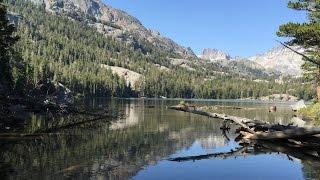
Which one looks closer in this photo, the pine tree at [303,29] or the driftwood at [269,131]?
the driftwood at [269,131]

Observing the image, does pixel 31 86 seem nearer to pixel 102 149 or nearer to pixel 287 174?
pixel 102 149

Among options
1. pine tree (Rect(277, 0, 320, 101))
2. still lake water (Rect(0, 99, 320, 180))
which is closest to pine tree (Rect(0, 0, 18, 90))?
still lake water (Rect(0, 99, 320, 180))

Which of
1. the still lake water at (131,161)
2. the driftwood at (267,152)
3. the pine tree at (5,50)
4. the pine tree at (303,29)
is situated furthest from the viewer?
the pine tree at (5,50)

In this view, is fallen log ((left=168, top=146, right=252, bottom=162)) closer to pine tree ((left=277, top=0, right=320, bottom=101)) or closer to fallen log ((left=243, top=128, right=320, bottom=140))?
fallen log ((left=243, top=128, right=320, bottom=140))

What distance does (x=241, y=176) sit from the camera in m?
26.9

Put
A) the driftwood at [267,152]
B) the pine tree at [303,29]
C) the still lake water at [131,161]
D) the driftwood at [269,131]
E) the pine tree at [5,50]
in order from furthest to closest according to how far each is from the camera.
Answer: the pine tree at [5,50]
the pine tree at [303,29]
the driftwood at [267,152]
the driftwood at [269,131]
the still lake water at [131,161]

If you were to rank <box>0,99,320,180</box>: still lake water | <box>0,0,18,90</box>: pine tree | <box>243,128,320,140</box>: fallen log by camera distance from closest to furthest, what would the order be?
<box>0,99,320,180</box>: still lake water → <box>243,128,320,140</box>: fallen log → <box>0,0,18,90</box>: pine tree

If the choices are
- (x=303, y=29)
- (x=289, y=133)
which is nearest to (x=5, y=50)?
(x=303, y=29)

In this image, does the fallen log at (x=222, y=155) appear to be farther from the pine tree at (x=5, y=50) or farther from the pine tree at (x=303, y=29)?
the pine tree at (x=5, y=50)

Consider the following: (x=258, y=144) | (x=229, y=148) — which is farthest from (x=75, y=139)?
(x=258, y=144)

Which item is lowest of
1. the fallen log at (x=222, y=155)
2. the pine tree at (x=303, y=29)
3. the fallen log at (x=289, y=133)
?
the fallen log at (x=222, y=155)

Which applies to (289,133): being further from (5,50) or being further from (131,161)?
(5,50)

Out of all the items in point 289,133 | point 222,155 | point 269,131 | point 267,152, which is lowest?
point 222,155

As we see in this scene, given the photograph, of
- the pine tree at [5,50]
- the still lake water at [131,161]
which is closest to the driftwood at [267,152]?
the still lake water at [131,161]
